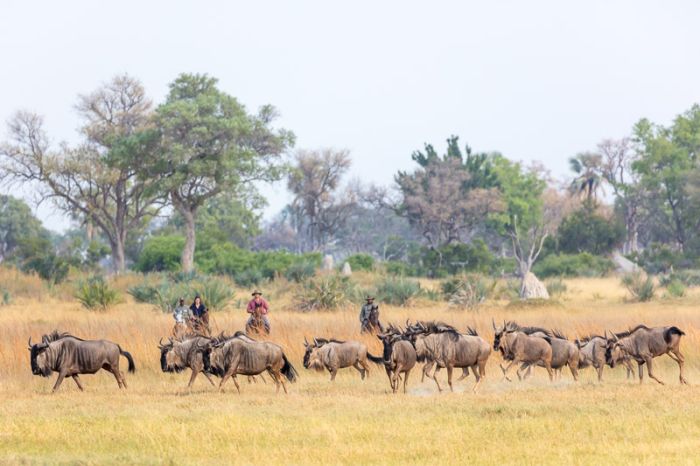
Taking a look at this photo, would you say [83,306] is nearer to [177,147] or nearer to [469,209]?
[177,147]

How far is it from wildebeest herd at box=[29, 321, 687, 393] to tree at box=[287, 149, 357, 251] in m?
68.4

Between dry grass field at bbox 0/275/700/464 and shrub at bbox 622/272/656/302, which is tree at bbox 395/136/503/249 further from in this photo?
dry grass field at bbox 0/275/700/464

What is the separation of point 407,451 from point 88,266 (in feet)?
171

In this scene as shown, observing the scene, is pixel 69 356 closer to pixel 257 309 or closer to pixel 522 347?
pixel 257 309

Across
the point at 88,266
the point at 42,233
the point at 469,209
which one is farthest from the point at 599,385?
the point at 42,233

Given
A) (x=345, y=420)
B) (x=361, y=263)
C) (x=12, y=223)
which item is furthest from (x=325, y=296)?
(x=12, y=223)

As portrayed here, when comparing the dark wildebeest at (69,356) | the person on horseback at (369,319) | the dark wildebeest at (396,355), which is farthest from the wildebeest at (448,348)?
the person on horseback at (369,319)

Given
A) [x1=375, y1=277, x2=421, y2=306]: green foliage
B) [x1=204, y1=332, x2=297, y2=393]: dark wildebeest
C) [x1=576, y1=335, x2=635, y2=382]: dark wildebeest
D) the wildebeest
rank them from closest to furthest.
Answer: [x1=204, y1=332, x2=297, y2=393]: dark wildebeest, the wildebeest, [x1=576, y1=335, x2=635, y2=382]: dark wildebeest, [x1=375, y1=277, x2=421, y2=306]: green foliage

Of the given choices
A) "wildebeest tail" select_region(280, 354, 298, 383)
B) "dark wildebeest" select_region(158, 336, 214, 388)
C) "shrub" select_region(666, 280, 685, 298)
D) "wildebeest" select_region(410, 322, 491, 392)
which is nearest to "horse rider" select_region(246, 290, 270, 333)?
"dark wildebeest" select_region(158, 336, 214, 388)

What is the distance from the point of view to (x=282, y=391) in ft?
58.7

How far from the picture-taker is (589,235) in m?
77.1

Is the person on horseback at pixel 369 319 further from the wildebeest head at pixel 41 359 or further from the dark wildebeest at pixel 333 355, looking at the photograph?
the wildebeest head at pixel 41 359

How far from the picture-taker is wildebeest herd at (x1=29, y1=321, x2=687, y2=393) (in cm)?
1745

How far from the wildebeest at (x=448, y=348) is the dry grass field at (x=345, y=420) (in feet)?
1.52
